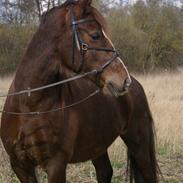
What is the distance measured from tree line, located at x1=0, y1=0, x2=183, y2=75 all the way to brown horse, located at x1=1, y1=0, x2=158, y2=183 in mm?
17527

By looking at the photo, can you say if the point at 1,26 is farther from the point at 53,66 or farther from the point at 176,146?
the point at 53,66

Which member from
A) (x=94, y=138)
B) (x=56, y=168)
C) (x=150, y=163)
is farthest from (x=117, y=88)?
(x=150, y=163)

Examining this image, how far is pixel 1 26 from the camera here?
27.0m

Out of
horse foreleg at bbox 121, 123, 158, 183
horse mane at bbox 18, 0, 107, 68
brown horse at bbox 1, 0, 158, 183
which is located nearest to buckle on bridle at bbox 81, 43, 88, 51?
brown horse at bbox 1, 0, 158, 183

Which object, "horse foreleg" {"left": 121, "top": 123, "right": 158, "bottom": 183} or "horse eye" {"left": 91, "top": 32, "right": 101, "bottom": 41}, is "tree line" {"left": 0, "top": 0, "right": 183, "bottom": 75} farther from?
"horse eye" {"left": 91, "top": 32, "right": 101, "bottom": 41}

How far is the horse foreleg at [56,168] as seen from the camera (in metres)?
3.80

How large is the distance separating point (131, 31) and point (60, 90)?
2571cm

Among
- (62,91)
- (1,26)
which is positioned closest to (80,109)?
(62,91)

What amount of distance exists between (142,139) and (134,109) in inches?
15.8

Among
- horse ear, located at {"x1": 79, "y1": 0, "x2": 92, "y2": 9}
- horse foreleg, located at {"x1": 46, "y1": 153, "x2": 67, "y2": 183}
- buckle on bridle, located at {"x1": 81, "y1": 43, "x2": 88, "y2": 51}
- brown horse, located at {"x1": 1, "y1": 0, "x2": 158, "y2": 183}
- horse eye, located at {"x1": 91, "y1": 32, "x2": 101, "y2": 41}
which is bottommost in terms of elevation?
horse foreleg, located at {"x1": 46, "y1": 153, "x2": 67, "y2": 183}

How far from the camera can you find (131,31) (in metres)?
29.2

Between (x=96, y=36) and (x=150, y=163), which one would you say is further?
(x=150, y=163)

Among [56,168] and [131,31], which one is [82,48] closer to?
[56,168]

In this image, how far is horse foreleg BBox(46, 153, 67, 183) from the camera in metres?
3.80
